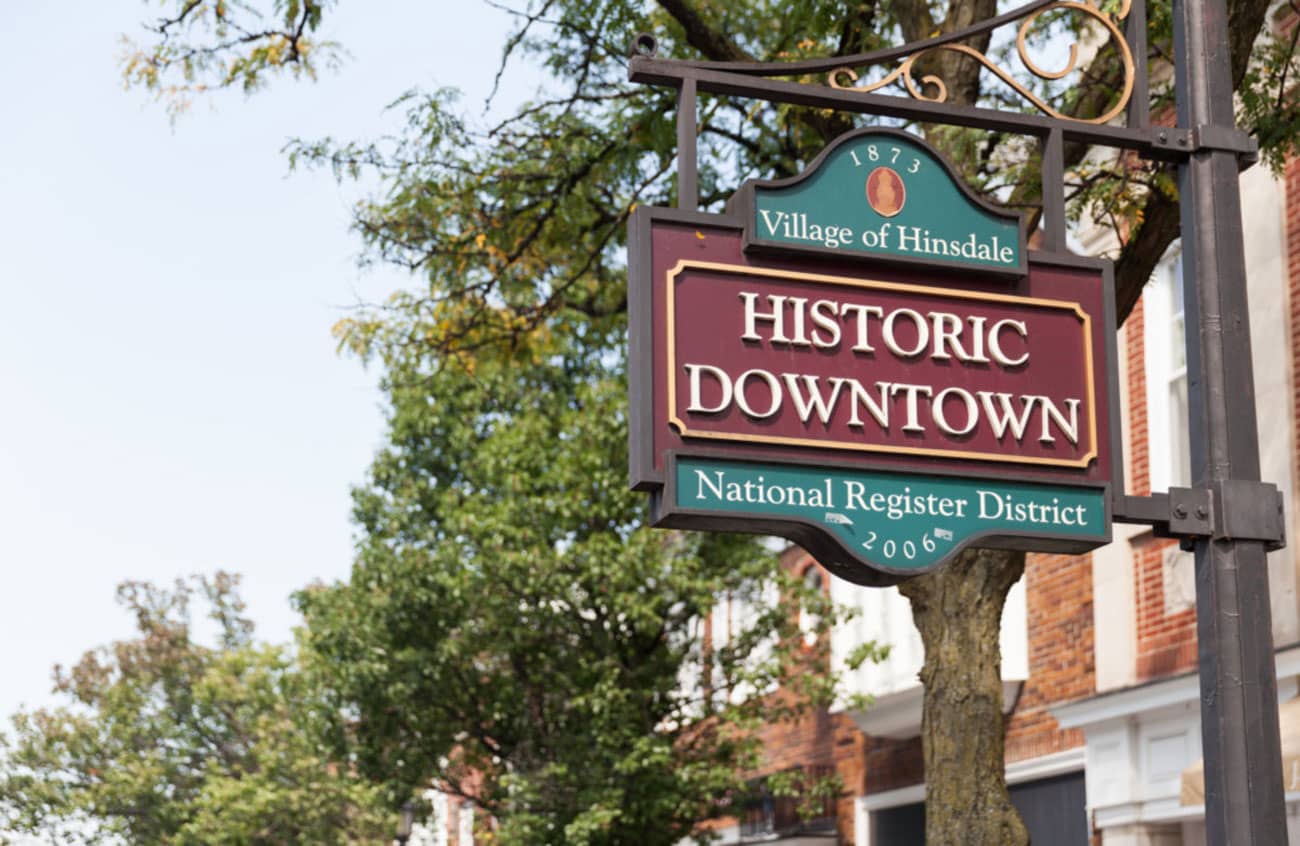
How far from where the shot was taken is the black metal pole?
206 inches

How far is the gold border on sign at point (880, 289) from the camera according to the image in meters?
5.27

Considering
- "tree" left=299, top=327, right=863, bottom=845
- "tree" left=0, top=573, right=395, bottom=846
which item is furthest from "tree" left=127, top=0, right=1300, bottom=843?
"tree" left=0, top=573, right=395, bottom=846

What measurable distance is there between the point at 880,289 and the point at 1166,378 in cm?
1100

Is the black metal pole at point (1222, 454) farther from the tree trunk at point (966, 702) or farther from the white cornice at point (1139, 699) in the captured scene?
the white cornice at point (1139, 699)

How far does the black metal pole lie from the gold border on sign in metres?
0.30

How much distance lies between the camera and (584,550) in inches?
792

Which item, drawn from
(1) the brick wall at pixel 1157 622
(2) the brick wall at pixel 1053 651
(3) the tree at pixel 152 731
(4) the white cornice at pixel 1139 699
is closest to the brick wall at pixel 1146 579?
(1) the brick wall at pixel 1157 622

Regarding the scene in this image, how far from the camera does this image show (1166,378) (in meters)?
15.9

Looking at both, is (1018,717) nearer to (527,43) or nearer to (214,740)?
(527,43)

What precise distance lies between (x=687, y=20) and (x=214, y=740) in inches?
1272

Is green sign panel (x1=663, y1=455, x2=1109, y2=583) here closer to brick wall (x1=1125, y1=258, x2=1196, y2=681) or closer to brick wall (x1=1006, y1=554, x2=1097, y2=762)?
brick wall (x1=1125, y1=258, x2=1196, y2=681)

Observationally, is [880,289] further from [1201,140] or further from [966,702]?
[966,702]

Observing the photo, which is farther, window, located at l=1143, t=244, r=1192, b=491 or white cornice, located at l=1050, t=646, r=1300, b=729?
window, located at l=1143, t=244, r=1192, b=491

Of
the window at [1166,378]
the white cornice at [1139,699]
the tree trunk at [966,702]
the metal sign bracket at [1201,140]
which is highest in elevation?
the window at [1166,378]
